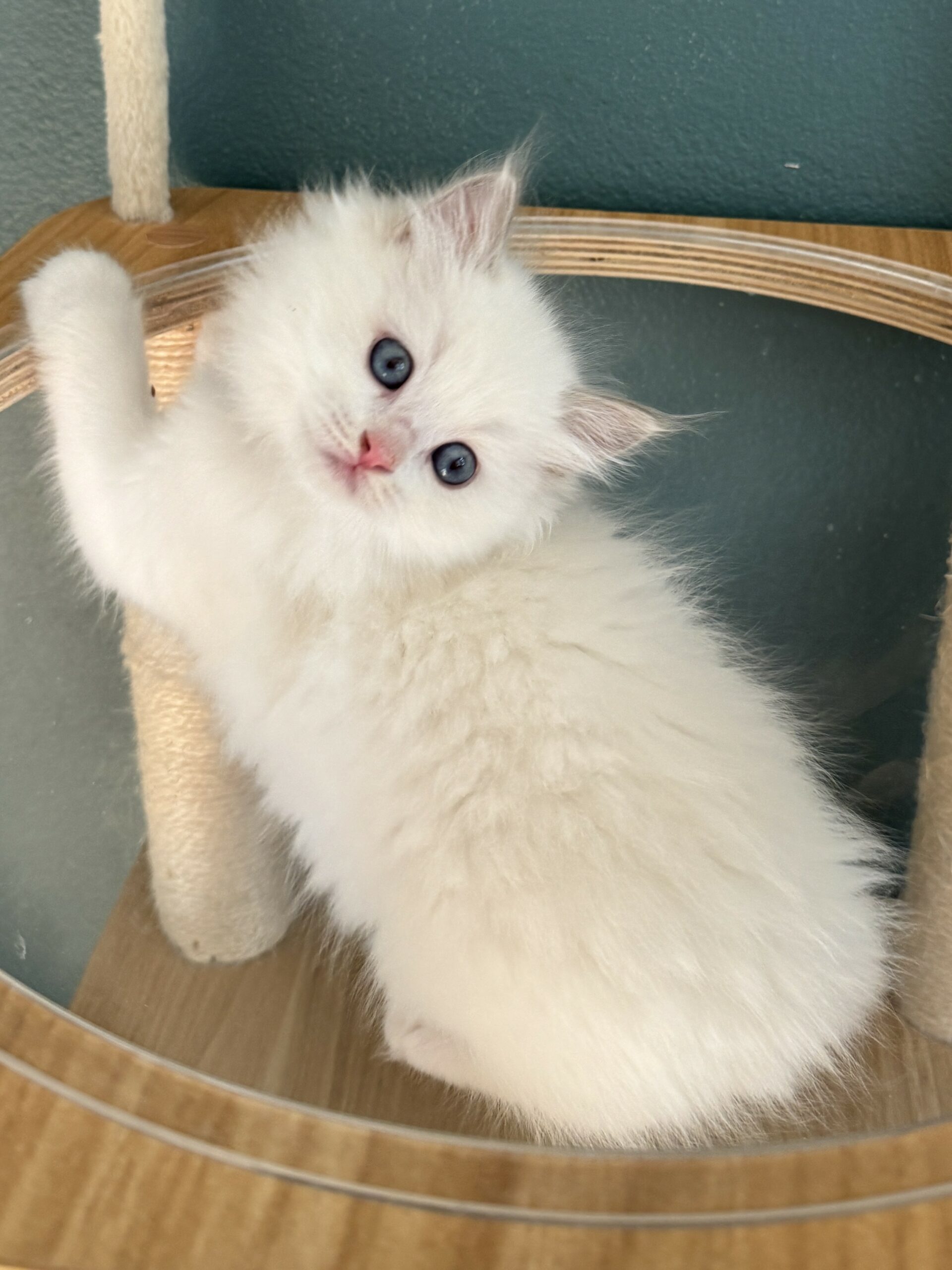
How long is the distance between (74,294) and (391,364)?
12.1 inches

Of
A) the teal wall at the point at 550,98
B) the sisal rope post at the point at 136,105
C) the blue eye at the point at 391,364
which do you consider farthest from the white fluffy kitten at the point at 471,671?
the teal wall at the point at 550,98

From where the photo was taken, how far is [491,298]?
93 centimetres

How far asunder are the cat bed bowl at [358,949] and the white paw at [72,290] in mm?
39

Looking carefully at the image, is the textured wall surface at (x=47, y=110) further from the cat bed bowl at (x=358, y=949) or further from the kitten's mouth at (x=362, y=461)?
the kitten's mouth at (x=362, y=461)

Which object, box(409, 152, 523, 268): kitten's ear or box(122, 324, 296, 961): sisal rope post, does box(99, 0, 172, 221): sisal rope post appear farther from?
box(409, 152, 523, 268): kitten's ear

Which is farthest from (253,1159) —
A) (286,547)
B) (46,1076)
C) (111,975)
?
(286,547)

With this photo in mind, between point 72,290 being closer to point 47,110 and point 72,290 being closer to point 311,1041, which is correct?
point 47,110

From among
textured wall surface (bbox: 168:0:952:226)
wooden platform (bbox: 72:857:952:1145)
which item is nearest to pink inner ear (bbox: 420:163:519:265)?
textured wall surface (bbox: 168:0:952:226)

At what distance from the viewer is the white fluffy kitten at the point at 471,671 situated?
766 mm

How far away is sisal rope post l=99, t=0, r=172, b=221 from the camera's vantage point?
1.06 metres

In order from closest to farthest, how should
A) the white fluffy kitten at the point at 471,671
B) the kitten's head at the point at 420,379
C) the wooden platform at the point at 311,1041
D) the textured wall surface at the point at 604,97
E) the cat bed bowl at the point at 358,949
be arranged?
the cat bed bowl at the point at 358,949 → the wooden platform at the point at 311,1041 → the white fluffy kitten at the point at 471,671 → the kitten's head at the point at 420,379 → the textured wall surface at the point at 604,97

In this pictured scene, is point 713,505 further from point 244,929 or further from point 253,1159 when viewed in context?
point 253,1159

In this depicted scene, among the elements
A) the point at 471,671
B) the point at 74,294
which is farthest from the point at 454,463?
the point at 74,294

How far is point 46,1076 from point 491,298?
0.67 m
